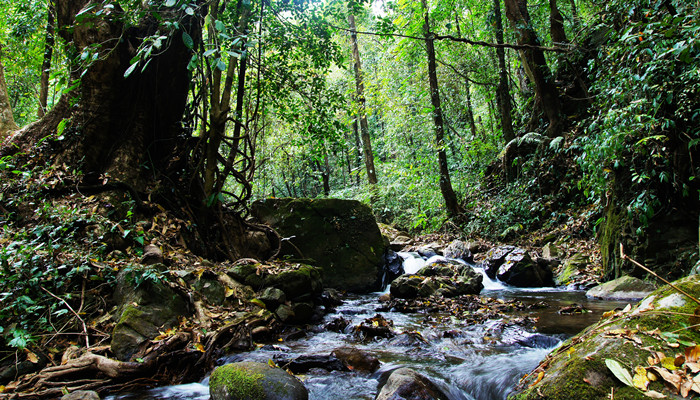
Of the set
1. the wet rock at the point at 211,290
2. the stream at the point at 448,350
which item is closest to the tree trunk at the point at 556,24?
the stream at the point at 448,350

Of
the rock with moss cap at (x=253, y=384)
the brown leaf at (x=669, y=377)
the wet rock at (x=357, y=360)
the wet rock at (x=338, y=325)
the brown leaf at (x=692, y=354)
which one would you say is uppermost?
the brown leaf at (x=692, y=354)

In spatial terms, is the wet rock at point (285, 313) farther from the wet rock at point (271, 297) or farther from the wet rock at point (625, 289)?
the wet rock at point (625, 289)

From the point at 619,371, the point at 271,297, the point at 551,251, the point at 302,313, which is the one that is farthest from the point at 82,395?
the point at 551,251

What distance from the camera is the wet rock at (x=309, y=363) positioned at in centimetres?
386

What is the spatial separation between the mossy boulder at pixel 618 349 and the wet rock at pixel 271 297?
376cm

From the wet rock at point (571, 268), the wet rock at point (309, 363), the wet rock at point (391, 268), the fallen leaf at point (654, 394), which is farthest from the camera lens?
the wet rock at point (391, 268)

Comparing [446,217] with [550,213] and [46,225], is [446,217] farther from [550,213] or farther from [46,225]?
Result: [46,225]

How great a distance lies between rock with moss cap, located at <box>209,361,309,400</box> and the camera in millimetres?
2904

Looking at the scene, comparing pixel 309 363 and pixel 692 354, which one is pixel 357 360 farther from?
pixel 692 354

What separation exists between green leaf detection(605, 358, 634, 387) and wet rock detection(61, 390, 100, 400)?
362 centimetres

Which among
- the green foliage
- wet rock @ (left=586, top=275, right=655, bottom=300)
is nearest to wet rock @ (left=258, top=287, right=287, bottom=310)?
wet rock @ (left=586, top=275, right=655, bottom=300)

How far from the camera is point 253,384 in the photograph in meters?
2.94

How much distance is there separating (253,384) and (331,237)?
241 inches

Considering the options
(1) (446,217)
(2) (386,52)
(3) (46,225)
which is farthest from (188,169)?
(2) (386,52)
